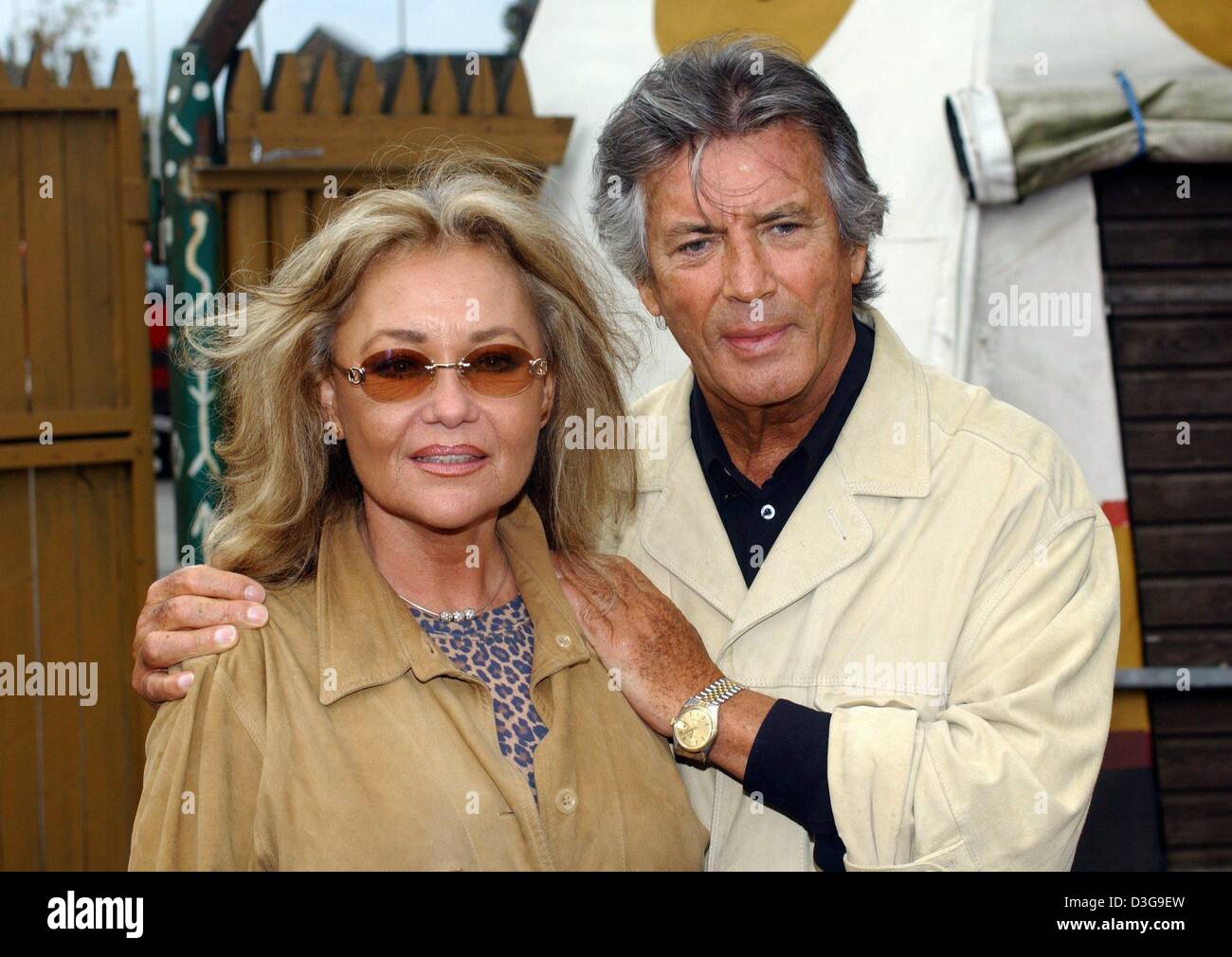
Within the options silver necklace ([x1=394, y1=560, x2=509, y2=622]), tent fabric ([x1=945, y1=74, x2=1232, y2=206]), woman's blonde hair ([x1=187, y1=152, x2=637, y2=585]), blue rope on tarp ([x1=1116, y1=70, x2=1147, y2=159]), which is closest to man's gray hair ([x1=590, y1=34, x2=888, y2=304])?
woman's blonde hair ([x1=187, y1=152, x2=637, y2=585])

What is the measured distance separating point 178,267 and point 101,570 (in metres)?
1.07

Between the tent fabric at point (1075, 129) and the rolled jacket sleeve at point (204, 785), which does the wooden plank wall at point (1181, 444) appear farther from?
the rolled jacket sleeve at point (204, 785)

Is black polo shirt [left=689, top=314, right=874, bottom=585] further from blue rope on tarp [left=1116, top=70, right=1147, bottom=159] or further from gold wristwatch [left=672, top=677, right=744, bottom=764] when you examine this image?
blue rope on tarp [left=1116, top=70, right=1147, bottom=159]

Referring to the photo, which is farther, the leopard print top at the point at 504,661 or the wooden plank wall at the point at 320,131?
the wooden plank wall at the point at 320,131

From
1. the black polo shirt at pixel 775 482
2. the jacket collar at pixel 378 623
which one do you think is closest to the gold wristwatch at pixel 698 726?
the jacket collar at pixel 378 623

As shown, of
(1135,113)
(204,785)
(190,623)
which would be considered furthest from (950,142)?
(204,785)

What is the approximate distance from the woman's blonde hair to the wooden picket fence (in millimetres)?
2050

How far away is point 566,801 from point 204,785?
54cm

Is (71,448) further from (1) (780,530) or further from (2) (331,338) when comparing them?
(1) (780,530)

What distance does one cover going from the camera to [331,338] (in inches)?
85.8

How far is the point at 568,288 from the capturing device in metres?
2.32

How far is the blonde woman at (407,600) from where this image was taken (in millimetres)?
1935
